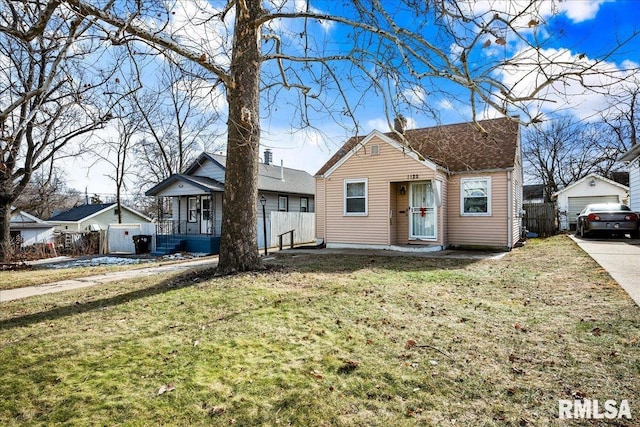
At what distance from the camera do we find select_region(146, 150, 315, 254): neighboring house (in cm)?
1798

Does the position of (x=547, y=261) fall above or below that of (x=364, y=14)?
below

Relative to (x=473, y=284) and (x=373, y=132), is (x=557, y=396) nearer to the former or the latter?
(x=473, y=284)

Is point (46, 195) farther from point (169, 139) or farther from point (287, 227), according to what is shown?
point (287, 227)

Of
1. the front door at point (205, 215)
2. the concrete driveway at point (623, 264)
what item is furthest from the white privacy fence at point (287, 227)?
the concrete driveway at point (623, 264)

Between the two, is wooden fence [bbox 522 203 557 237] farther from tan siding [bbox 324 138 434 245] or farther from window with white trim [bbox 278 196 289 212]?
window with white trim [bbox 278 196 289 212]

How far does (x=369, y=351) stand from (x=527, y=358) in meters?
1.45

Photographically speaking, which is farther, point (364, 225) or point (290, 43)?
point (364, 225)

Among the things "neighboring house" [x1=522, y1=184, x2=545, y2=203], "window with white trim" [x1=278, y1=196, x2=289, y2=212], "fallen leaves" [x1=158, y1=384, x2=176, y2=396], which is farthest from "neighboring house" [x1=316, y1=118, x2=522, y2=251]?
"neighboring house" [x1=522, y1=184, x2=545, y2=203]

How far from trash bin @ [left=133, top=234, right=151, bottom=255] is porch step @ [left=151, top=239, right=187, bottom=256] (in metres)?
0.51

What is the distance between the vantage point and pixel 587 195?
73.8ft

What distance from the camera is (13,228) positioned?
2138 centimetres

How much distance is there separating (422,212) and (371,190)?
1.97 meters

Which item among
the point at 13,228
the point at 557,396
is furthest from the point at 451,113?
the point at 13,228

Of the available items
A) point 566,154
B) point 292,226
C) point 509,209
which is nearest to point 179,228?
point 292,226
